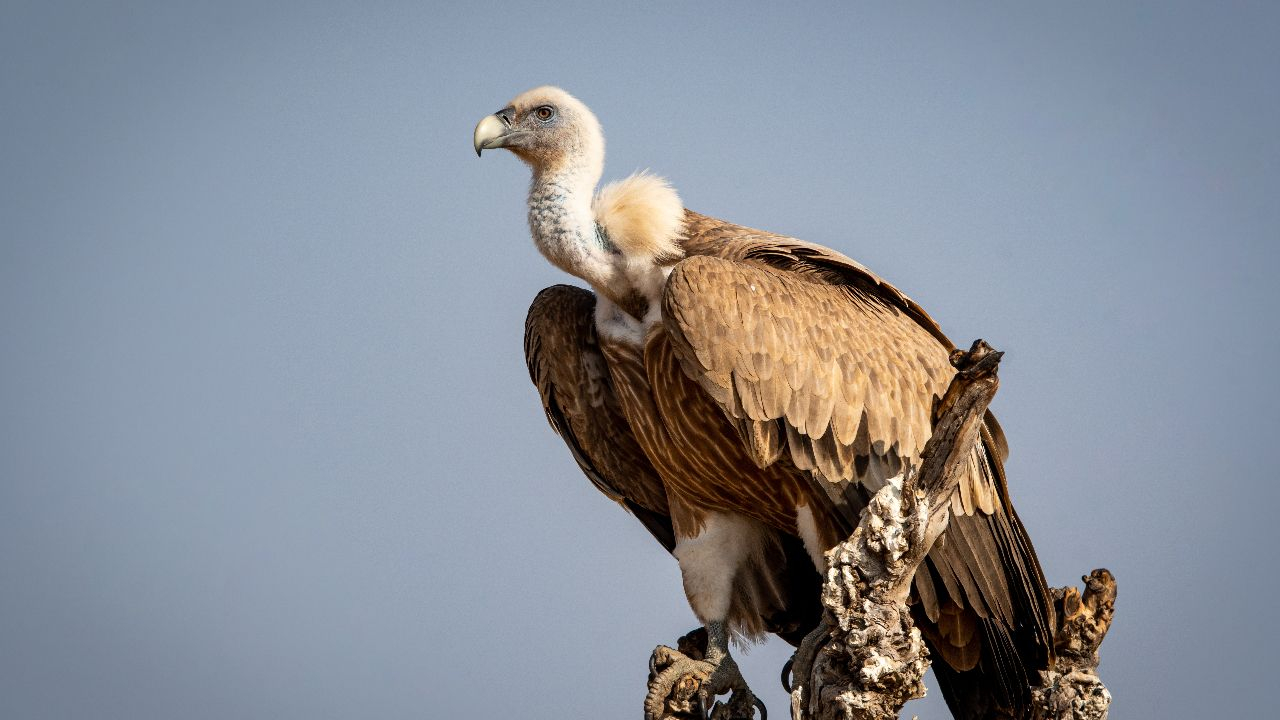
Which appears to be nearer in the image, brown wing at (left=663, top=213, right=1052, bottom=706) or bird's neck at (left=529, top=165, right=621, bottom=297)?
brown wing at (left=663, top=213, right=1052, bottom=706)

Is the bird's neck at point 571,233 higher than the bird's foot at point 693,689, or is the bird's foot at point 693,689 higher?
the bird's neck at point 571,233

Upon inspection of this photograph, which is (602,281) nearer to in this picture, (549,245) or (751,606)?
(549,245)

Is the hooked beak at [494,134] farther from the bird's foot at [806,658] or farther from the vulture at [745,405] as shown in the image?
the bird's foot at [806,658]

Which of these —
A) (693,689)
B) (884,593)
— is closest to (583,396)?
(693,689)

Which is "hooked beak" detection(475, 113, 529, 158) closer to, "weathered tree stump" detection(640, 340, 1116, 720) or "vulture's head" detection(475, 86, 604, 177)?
"vulture's head" detection(475, 86, 604, 177)

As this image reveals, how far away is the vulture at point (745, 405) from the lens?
5652 millimetres

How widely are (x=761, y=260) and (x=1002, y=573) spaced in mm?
1608

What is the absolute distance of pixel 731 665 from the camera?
6.43 metres

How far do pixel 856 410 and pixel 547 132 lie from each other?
6.17ft

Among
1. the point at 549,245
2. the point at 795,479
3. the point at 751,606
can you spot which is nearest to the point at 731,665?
the point at 751,606

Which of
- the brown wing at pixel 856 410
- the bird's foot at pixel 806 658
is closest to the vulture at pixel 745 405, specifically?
the brown wing at pixel 856 410

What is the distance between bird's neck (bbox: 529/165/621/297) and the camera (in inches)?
242

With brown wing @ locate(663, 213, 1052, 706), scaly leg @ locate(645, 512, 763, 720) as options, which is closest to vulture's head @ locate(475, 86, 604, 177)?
brown wing @ locate(663, 213, 1052, 706)

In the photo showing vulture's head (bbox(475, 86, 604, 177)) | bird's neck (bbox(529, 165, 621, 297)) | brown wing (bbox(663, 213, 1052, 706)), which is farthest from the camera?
vulture's head (bbox(475, 86, 604, 177))
